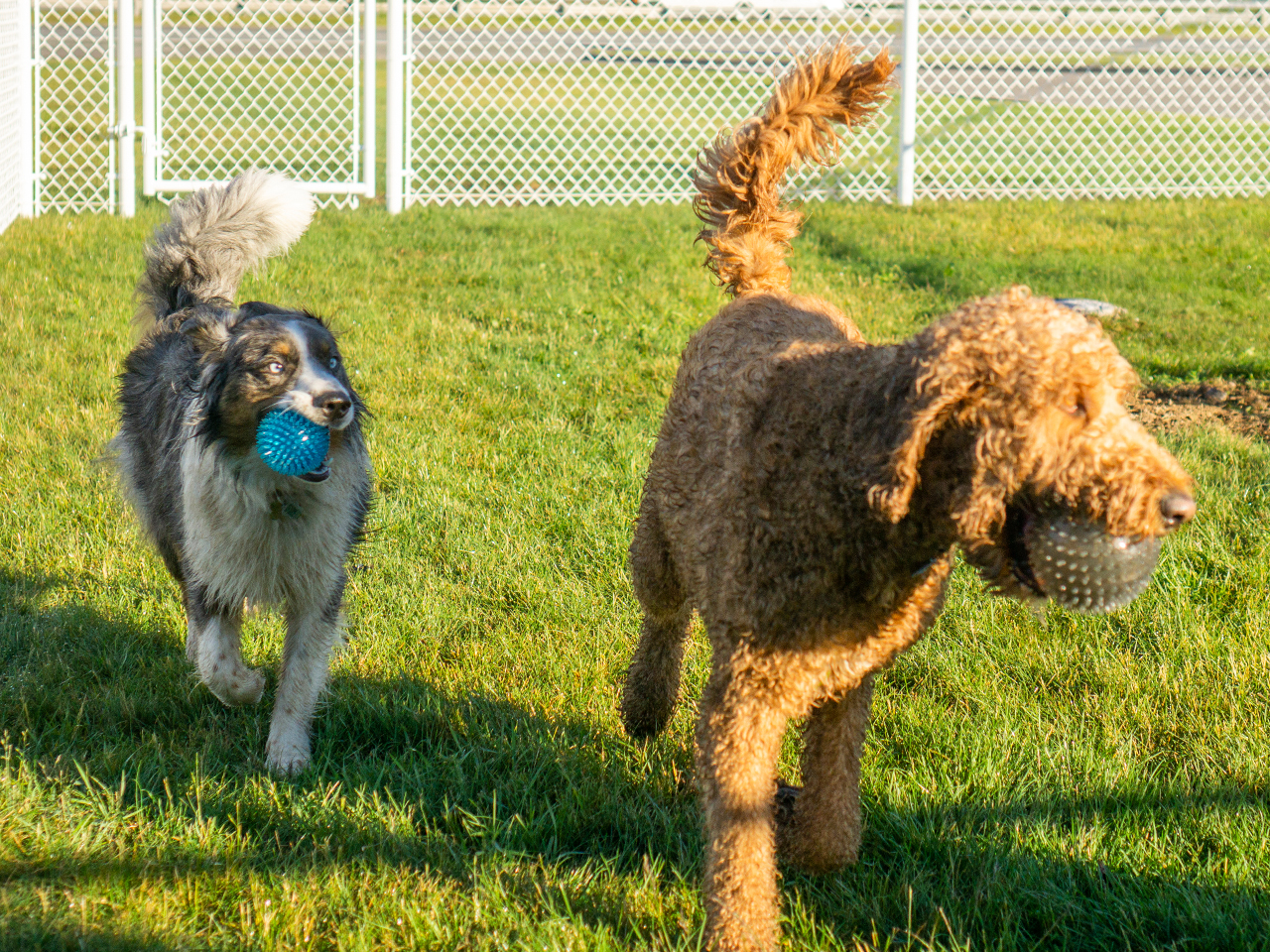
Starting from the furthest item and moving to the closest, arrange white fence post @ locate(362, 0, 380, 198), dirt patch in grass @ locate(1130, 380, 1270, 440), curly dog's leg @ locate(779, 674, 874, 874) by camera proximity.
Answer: white fence post @ locate(362, 0, 380, 198) → dirt patch in grass @ locate(1130, 380, 1270, 440) → curly dog's leg @ locate(779, 674, 874, 874)

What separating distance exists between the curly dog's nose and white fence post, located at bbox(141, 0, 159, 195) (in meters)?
11.1

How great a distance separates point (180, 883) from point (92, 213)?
9804mm

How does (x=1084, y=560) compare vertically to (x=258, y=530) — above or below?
above

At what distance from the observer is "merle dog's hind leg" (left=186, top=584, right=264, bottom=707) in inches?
139

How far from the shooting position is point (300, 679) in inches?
139

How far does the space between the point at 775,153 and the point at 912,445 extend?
1805 mm

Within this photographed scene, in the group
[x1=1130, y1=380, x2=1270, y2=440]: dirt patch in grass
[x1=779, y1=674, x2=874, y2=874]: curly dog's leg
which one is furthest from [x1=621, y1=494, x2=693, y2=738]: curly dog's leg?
[x1=1130, y1=380, x2=1270, y2=440]: dirt patch in grass

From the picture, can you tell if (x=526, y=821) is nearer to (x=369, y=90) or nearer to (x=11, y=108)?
(x=369, y=90)

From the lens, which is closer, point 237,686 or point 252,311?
point 237,686

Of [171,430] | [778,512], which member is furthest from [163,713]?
[778,512]

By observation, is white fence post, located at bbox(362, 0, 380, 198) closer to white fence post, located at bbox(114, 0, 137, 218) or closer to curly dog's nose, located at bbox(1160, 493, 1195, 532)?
white fence post, located at bbox(114, 0, 137, 218)

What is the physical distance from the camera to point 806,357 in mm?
2596

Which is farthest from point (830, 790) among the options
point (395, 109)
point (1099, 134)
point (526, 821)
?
point (1099, 134)

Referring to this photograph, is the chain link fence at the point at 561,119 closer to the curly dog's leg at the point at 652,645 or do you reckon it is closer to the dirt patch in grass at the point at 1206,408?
the dirt patch in grass at the point at 1206,408
